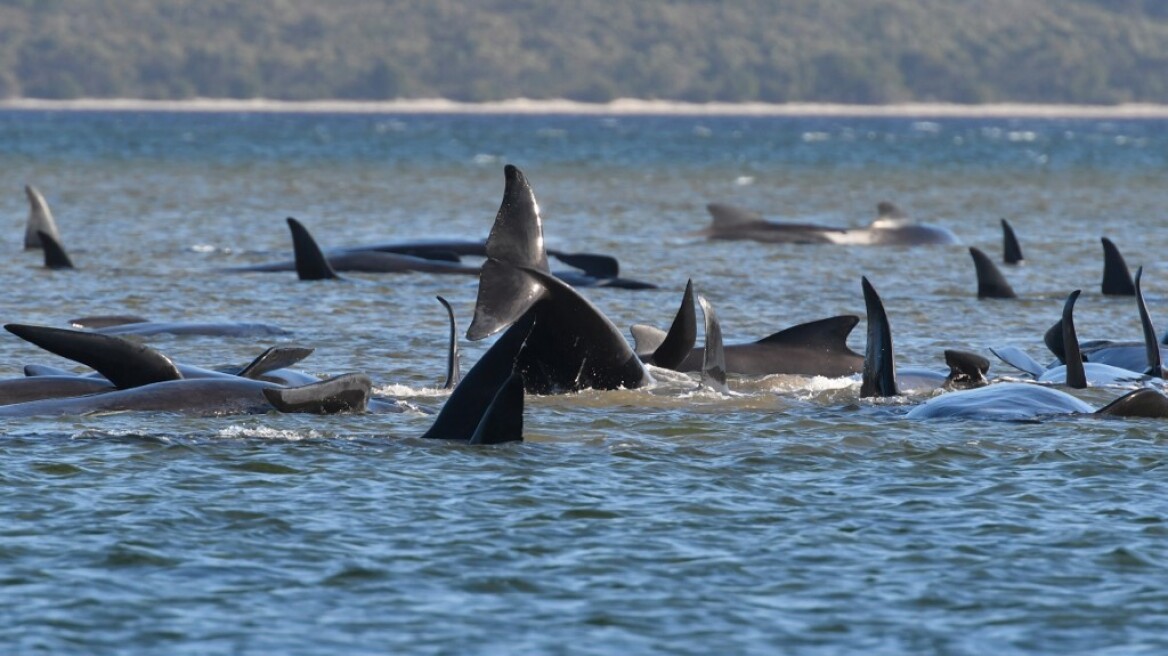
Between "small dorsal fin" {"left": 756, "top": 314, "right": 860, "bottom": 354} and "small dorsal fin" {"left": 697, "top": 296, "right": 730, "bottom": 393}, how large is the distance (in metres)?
1.28

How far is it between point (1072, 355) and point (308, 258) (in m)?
11.8

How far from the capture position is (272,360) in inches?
576

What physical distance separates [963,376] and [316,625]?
25.8 ft

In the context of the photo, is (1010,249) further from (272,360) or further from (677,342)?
(272,360)

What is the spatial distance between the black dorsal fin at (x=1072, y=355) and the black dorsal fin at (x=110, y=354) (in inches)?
229

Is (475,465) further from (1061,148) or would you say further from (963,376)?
(1061,148)

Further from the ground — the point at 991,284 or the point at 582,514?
the point at 582,514

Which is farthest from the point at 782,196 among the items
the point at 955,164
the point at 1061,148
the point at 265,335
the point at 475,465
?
the point at 1061,148

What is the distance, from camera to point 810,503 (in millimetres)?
11227

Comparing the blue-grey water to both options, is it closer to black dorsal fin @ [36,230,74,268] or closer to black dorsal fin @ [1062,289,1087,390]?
black dorsal fin @ [1062,289,1087,390]

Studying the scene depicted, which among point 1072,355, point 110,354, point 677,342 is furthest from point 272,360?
point 1072,355

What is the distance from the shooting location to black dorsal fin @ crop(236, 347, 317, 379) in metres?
14.3

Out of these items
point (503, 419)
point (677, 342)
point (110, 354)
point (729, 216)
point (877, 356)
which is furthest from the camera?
point (729, 216)

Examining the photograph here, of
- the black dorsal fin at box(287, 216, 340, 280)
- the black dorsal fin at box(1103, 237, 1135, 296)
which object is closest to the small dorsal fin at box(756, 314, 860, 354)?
the black dorsal fin at box(1103, 237, 1135, 296)
